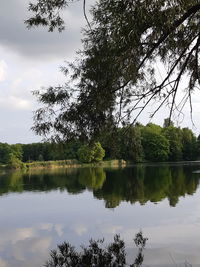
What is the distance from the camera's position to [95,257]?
6391mm

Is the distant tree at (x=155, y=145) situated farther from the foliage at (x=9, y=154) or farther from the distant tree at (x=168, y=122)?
the distant tree at (x=168, y=122)

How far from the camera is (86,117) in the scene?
247 inches

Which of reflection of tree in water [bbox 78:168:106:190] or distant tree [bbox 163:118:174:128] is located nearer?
distant tree [bbox 163:118:174:128]

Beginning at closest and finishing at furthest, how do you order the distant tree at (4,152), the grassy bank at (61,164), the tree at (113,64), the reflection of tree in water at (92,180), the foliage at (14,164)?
the tree at (113,64) → the reflection of tree in water at (92,180) → the grassy bank at (61,164) → the foliage at (14,164) → the distant tree at (4,152)

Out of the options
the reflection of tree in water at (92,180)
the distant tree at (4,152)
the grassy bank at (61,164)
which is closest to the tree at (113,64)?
the reflection of tree in water at (92,180)

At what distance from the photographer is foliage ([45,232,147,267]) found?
599 cm

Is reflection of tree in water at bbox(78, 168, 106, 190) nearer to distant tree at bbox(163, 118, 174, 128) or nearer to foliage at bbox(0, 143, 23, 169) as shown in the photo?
distant tree at bbox(163, 118, 174, 128)

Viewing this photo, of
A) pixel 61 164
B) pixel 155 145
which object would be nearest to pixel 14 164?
pixel 61 164

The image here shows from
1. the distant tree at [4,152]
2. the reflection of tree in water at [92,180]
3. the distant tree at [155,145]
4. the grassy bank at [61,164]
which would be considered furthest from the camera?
the distant tree at [4,152]

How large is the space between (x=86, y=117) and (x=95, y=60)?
1038 mm

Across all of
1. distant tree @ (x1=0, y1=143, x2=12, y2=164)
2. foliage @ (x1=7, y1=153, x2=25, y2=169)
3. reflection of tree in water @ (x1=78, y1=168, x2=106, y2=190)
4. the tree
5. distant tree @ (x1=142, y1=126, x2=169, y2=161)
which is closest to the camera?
the tree

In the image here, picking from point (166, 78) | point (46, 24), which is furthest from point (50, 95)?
point (166, 78)

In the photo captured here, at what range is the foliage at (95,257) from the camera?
5.99m

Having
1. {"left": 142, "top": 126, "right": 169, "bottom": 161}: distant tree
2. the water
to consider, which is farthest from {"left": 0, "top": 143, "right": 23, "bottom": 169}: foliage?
the water
